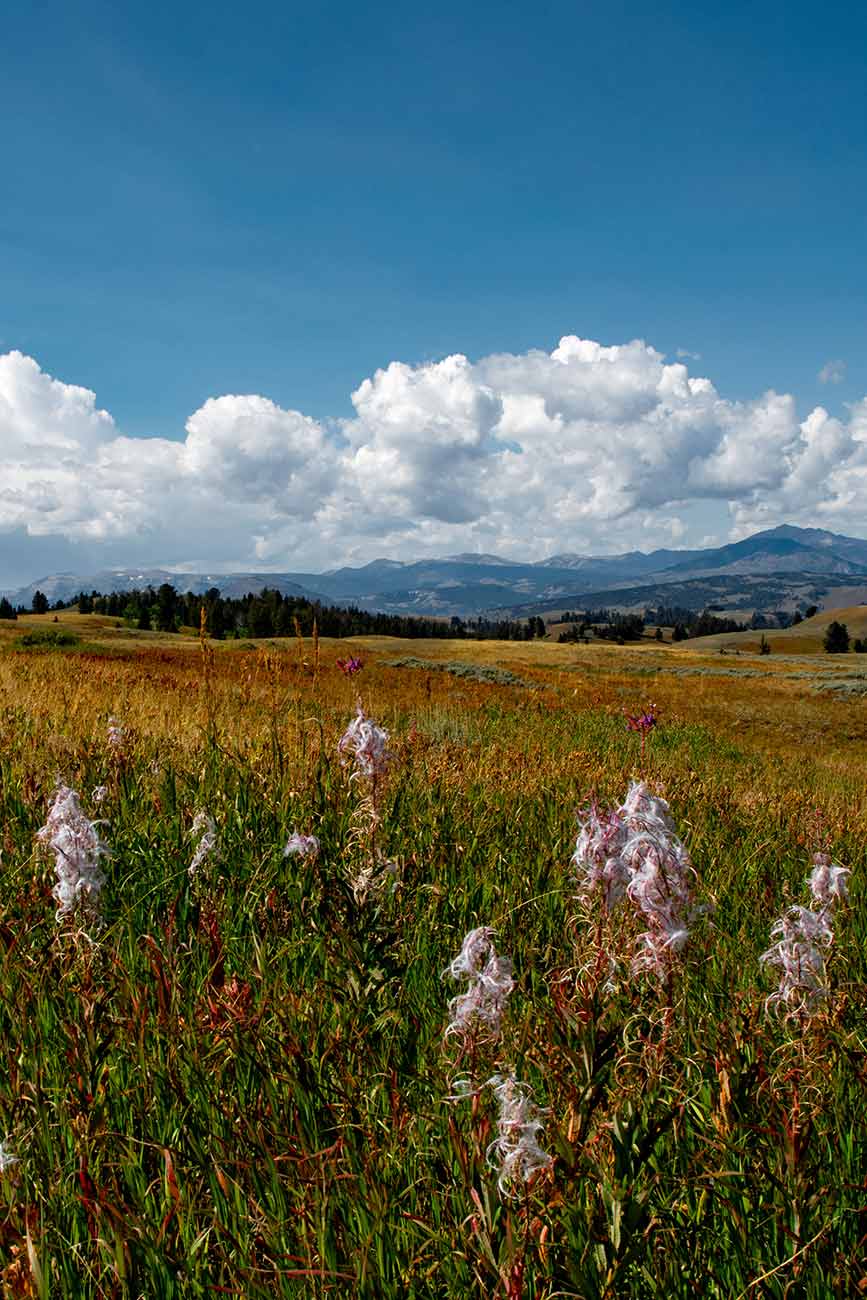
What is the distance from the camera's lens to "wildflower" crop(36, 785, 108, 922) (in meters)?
2.48

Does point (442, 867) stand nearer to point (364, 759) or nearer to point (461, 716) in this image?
point (364, 759)

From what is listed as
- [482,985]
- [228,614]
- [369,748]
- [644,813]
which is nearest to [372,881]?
[369,748]

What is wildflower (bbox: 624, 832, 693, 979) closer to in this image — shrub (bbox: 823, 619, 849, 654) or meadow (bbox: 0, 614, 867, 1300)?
meadow (bbox: 0, 614, 867, 1300)

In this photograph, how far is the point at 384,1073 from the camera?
7.76ft

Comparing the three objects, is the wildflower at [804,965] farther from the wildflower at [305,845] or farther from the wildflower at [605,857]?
the wildflower at [305,845]

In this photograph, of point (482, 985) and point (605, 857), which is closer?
point (482, 985)

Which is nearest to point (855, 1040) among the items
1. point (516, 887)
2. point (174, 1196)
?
point (516, 887)

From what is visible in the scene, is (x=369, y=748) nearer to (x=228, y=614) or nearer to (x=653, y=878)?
(x=653, y=878)

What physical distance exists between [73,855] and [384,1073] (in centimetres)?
124

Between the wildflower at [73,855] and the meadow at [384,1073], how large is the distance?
209 mm

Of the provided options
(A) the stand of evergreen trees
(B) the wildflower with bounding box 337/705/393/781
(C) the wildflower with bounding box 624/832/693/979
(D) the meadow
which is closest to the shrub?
(A) the stand of evergreen trees

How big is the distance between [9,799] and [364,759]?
3.62 metres

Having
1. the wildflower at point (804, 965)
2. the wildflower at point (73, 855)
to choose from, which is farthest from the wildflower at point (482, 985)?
the wildflower at point (73, 855)

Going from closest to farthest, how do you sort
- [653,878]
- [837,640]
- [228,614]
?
[653,878] < [228,614] < [837,640]
